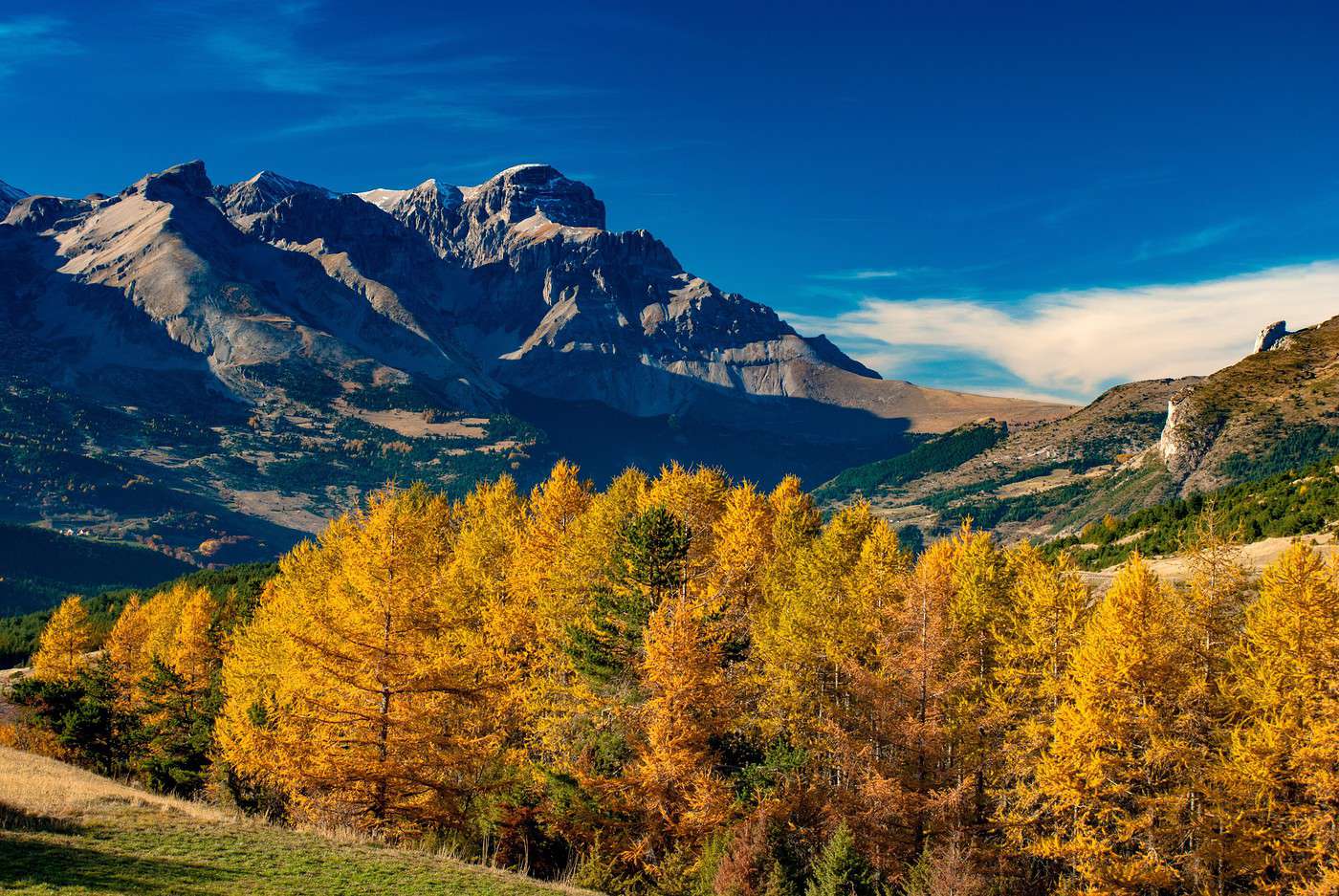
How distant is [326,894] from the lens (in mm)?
21625

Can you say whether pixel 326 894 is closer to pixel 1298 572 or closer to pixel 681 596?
pixel 681 596

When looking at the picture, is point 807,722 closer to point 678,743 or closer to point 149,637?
point 678,743

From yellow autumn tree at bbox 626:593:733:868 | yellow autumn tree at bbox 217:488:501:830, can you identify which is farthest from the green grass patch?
yellow autumn tree at bbox 626:593:733:868

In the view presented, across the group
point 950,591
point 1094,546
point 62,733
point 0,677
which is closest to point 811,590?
point 950,591

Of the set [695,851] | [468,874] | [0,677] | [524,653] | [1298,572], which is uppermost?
[1298,572]

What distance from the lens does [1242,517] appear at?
3329 inches

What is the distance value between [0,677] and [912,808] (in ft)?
335

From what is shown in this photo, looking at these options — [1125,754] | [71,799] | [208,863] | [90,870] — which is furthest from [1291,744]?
[71,799]

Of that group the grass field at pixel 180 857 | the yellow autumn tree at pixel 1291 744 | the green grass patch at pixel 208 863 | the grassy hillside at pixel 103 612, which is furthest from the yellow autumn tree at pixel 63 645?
the yellow autumn tree at pixel 1291 744

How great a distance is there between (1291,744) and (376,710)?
3608 centimetres

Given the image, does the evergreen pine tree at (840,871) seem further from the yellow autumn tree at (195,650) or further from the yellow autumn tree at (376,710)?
the yellow autumn tree at (195,650)

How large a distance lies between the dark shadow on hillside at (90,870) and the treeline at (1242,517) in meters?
67.5

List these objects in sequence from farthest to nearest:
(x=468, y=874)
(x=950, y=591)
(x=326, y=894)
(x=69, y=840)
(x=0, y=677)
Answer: (x=0, y=677) → (x=950, y=591) → (x=468, y=874) → (x=69, y=840) → (x=326, y=894)

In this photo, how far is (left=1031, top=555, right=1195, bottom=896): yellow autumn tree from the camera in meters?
36.0
